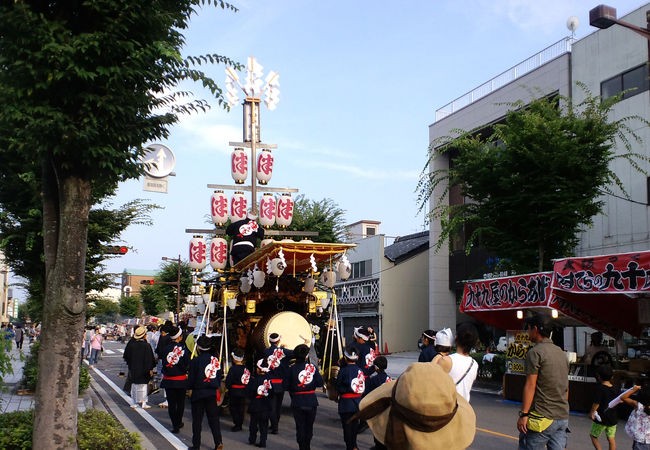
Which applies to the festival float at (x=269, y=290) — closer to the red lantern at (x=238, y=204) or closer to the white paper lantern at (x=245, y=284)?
the white paper lantern at (x=245, y=284)

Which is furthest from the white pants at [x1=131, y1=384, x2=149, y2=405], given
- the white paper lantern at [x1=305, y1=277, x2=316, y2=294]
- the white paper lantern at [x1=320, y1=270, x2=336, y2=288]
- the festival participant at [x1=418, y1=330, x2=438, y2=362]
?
the festival participant at [x1=418, y1=330, x2=438, y2=362]

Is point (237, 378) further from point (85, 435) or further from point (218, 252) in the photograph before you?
point (218, 252)

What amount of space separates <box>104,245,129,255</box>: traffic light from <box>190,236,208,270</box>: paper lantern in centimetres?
282

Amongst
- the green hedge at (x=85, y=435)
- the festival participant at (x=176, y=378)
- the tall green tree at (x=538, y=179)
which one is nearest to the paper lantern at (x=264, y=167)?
the tall green tree at (x=538, y=179)

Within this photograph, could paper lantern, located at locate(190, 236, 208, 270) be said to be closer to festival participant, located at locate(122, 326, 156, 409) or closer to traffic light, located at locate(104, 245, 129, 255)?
traffic light, located at locate(104, 245, 129, 255)

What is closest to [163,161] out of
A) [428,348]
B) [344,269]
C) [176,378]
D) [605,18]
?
[344,269]

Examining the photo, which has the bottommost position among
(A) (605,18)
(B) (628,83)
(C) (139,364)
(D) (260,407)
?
(D) (260,407)

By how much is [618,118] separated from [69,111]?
21455 millimetres

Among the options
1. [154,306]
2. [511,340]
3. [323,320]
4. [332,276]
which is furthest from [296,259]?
[154,306]

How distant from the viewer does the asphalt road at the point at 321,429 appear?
9.93 metres

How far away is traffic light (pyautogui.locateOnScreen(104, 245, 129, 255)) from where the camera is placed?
1658 centimetres

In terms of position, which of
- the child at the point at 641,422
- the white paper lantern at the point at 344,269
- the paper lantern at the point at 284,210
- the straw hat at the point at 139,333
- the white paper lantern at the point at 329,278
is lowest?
the child at the point at 641,422

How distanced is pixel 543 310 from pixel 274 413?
8.01m

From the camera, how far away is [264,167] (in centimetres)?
2127
